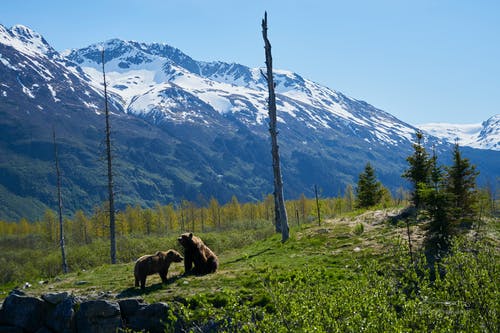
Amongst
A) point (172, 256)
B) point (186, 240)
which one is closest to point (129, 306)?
point (172, 256)

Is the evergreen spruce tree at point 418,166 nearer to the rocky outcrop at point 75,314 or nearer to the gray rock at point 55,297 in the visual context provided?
the rocky outcrop at point 75,314

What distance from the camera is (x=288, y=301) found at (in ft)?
26.6

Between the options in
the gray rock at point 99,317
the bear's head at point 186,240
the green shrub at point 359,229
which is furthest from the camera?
the green shrub at point 359,229

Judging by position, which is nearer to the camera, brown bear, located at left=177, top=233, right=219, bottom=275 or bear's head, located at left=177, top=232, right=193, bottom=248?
bear's head, located at left=177, top=232, right=193, bottom=248

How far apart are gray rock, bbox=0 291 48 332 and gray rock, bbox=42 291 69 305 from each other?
9.1 inches

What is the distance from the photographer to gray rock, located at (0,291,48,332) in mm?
16578

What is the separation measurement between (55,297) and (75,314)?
131 centimetres

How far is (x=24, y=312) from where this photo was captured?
16.7 metres

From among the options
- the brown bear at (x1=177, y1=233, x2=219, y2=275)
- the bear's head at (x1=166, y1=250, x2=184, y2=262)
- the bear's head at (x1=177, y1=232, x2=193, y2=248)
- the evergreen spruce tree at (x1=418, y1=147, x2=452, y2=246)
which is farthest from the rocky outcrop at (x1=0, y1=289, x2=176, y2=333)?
the evergreen spruce tree at (x1=418, y1=147, x2=452, y2=246)

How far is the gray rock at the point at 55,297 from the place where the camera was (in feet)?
55.6

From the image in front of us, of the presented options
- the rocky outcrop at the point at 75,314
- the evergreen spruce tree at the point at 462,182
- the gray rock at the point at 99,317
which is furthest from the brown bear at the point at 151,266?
the evergreen spruce tree at the point at 462,182

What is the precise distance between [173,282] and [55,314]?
445cm

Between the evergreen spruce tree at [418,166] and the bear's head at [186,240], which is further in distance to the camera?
the evergreen spruce tree at [418,166]

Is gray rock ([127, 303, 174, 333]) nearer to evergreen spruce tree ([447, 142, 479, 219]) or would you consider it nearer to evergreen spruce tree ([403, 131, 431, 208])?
evergreen spruce tree ([447, 142, 479, 219])
